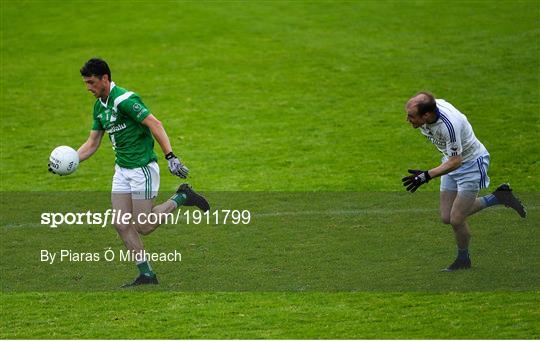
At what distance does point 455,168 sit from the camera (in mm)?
11352

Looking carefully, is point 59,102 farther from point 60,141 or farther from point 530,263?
point 530,263

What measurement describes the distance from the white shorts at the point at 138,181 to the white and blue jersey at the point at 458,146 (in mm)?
3251

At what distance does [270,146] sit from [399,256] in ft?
26.7

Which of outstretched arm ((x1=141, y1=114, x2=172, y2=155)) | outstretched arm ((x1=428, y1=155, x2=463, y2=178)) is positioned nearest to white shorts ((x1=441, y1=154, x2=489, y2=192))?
outstretched arm ((x1=428, y1=155, x2=463, y2=178))

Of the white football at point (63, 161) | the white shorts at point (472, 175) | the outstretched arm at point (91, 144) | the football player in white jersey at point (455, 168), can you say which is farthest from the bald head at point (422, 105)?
the white football at point (63, 161)

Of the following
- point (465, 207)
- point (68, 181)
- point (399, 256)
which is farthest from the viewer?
point (68, 181)

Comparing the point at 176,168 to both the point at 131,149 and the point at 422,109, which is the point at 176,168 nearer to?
the point at 131,149

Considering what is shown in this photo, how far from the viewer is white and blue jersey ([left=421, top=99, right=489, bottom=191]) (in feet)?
37.3

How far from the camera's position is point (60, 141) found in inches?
854

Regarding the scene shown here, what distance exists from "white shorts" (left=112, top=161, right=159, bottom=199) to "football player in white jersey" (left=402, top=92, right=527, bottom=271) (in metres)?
2.99

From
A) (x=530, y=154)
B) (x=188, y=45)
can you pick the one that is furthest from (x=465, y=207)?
(x=188, y=45)

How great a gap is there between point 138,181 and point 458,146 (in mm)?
3741

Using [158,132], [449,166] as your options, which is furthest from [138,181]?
[449,166]

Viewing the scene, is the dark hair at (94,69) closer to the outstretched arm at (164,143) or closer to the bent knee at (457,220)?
the outstretched arm at (164,143)
